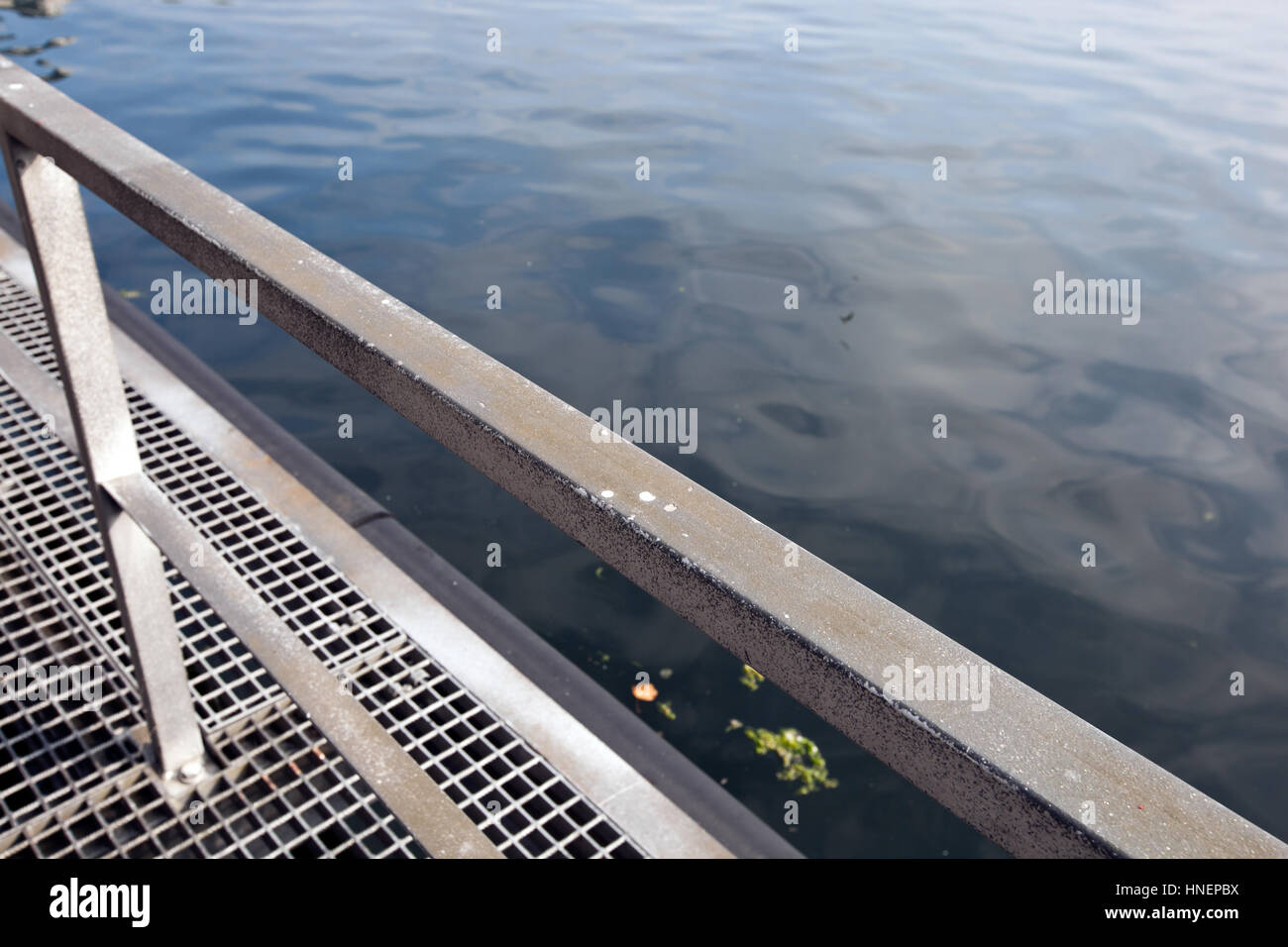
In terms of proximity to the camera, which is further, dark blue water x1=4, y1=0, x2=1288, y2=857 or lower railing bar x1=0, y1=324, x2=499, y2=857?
dark blue water x1=4, y1=0, x2=1288, y2=857

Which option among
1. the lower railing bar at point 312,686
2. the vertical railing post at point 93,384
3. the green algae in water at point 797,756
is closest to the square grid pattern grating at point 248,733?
the vertical railing post at point 93,384

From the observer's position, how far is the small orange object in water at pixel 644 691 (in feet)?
9.59

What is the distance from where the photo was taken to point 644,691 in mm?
2943

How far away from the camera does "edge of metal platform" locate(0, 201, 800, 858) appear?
196 cm

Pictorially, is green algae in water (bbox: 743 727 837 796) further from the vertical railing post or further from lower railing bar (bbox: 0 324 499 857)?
lower railing bar (bbox: 0 324 499 857)

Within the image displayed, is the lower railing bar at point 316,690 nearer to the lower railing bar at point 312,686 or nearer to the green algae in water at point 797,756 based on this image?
the lower railing bar at point 312,686

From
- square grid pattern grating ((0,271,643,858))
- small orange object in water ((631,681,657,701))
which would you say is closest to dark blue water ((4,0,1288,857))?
small orange object in water ((631,681,657,701))

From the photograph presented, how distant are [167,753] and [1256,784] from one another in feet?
9.74

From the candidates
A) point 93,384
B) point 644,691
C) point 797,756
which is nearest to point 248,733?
point 93,384

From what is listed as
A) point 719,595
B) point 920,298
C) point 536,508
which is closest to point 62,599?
point 536,508

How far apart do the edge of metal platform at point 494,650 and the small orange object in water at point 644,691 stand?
60cm

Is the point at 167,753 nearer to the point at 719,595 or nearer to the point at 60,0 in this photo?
the point at 719,595

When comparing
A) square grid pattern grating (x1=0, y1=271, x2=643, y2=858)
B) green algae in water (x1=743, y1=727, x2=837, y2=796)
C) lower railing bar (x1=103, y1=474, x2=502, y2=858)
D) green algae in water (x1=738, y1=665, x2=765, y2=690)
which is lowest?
green algae in water (x1=743, y1=727, x2=837, y2=796)

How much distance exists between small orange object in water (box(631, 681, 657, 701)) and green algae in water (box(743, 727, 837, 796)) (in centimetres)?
30
